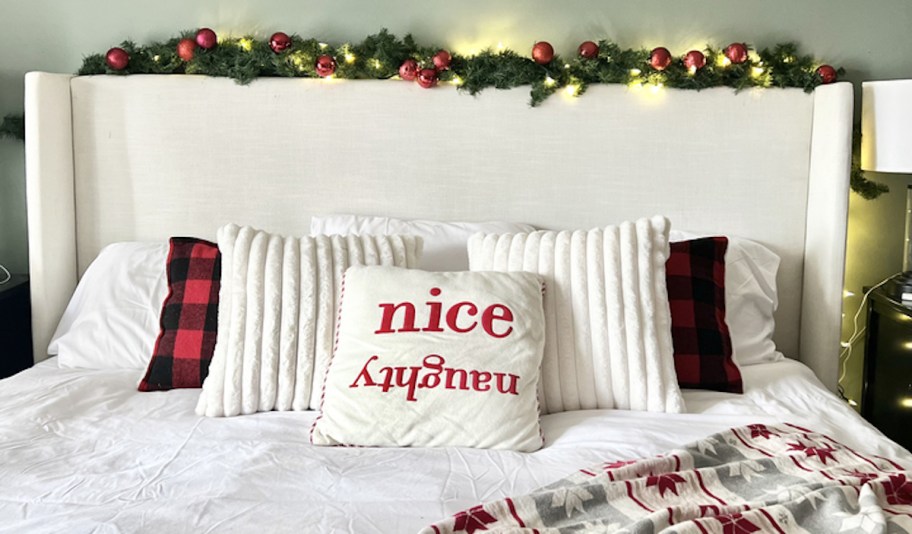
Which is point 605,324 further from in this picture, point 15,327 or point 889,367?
point 15,327

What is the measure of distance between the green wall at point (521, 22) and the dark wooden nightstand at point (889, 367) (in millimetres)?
690

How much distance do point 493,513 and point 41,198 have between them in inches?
67.4

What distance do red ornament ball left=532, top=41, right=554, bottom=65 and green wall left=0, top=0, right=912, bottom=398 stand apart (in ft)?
0.38

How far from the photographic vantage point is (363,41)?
2.45 meters

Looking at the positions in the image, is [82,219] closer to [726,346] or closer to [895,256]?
[726,346]

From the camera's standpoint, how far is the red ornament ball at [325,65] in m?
2.36

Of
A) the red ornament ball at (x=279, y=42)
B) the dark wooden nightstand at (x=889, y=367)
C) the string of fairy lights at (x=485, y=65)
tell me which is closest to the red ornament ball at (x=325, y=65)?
the string of fairy lights at (x=485, y=65)

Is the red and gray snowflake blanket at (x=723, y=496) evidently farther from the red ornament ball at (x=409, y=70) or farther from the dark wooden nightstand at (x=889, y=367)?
the red ornament ball at (x=409, y=70)

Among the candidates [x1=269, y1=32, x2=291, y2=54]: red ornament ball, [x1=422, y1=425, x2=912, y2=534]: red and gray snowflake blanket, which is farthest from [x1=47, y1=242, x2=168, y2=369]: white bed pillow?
[x1=422, y1=425, x2=912, y2=534]: red and gray snowflake blanket

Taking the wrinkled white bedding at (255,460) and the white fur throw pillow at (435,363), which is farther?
the white fur throw pillow at (435,363)

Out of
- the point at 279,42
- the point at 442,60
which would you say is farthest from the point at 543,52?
Result: the point at 279,42

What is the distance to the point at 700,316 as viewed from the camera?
79.0 inches

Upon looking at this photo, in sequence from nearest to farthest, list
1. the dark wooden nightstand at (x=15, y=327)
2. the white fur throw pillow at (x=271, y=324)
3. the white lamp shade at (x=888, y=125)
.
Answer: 1. the white fur throw pillow at (x=271, y=324)
2. the white lamp shade at (x=888, y=125)
3. the dark wooden nightstand at (x=15, y=327)

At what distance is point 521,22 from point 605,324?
3.55 ft
